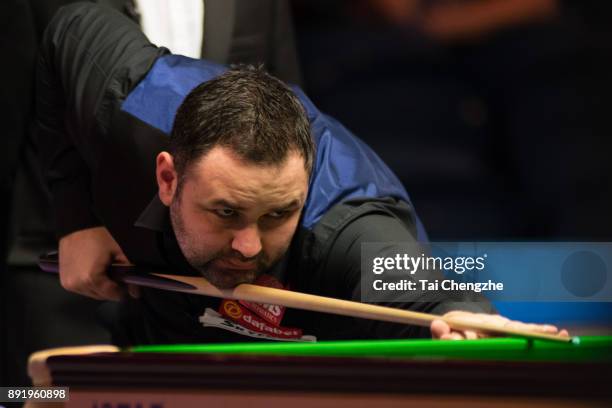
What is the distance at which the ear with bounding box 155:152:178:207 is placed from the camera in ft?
4.79

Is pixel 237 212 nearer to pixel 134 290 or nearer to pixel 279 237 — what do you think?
pixel 279 237

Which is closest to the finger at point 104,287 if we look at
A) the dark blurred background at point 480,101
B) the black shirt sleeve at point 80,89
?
the black shirt sleeve at point 80,89

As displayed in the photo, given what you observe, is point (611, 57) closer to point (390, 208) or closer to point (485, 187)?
point (485, 187)

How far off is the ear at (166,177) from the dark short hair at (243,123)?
0.06ft

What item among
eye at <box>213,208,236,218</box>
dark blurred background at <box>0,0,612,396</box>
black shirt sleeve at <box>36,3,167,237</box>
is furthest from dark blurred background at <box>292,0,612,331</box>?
eye at <box>213,208,236,218</box>

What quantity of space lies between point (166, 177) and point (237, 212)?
0.57 ft

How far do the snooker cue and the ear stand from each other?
0.13 metres

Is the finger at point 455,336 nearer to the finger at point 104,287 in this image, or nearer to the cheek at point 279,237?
the cheek at point 279,237

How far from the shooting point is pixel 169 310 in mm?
1688

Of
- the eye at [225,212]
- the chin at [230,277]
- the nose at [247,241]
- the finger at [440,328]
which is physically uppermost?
the eye at [225,212]

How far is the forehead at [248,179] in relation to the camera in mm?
1333

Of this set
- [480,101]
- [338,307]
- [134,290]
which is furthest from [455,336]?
[480,101]

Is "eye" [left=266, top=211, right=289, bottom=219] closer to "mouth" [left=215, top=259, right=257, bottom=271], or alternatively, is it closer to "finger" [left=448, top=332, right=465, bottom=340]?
"mouth" [left=215, top=259, right=257, bottom=271]

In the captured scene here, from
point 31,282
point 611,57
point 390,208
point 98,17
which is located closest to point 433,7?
point 611,57
